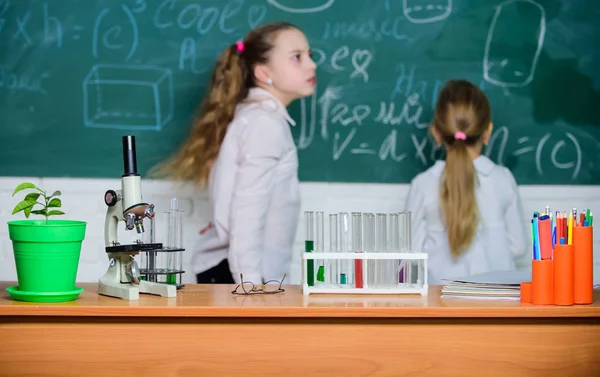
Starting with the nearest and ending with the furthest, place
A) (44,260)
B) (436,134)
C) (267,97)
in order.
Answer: (44,260), (267,97), (436,134)

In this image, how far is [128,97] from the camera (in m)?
4.14

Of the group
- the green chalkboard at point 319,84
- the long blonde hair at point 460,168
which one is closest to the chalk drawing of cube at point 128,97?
the green chalkboard at point 319,84

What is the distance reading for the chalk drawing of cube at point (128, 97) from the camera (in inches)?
163

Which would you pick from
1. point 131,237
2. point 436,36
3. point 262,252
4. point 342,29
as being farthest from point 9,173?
point 436,36

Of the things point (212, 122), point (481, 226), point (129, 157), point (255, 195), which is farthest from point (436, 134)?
point (129, 157)

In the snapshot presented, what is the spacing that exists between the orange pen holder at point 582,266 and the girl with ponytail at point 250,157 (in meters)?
2.01

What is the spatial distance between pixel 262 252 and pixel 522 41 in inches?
62.6

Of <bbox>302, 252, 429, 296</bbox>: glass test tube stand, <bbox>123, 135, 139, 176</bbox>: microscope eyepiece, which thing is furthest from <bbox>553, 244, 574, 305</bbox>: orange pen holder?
<bbox>123, 135, 139, 176</bbox>: microscope eyepiece

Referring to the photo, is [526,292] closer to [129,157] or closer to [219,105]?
[129,157]

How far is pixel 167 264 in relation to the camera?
2.25 m

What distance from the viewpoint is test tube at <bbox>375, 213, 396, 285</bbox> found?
2.15m

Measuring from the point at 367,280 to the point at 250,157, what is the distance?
70.0 inches

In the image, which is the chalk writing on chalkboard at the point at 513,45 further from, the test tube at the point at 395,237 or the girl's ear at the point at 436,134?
the test tube at the point at 395,237

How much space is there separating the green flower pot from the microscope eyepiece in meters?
0.19
